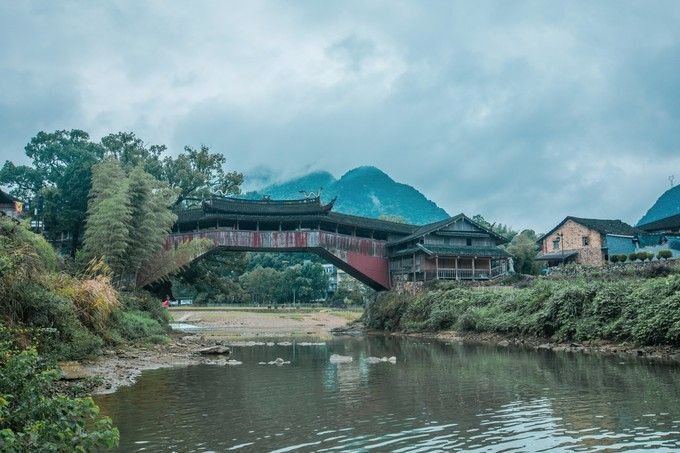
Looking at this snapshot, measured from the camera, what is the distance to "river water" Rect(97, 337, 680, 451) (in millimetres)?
8516

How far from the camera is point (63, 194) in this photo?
37406 mm

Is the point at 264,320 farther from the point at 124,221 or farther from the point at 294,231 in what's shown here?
the point at 124,221

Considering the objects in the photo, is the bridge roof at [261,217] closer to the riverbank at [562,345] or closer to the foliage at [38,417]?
the riverbank at [562,345]

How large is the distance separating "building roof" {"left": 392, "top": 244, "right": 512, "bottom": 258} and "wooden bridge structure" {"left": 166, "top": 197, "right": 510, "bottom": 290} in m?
0.16

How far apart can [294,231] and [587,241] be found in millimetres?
23558

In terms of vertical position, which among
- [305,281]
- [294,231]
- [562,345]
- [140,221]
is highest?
[294,231]

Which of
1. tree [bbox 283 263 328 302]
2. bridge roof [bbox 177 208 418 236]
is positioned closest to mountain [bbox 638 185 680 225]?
tree [bbox 283 263 328 302]

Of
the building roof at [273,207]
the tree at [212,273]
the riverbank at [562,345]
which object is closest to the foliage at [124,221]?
the building roof at [273,207]

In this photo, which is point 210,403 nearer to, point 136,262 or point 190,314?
point 136,262

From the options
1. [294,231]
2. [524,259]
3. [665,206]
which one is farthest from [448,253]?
[665,206]

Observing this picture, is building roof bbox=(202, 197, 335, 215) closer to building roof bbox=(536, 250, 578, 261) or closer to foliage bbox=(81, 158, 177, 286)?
foliage bbox=(81, 158, 177, 286)

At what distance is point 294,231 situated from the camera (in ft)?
134

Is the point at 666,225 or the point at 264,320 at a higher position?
the point at 666,225

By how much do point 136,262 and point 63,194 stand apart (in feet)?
37.5
